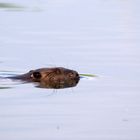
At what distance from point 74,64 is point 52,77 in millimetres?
1234

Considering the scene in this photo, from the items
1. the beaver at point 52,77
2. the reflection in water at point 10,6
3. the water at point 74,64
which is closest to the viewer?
the water at point 74,64

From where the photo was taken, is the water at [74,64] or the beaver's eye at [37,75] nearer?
the water at [74,64]

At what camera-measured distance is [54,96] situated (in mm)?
13141

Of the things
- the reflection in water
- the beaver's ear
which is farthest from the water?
the beaver's ear

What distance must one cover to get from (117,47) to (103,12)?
528 cm

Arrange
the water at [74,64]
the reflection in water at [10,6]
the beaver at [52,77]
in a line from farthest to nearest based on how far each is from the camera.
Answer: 1. the reflection in water at [10,6]
2. the beaver at [52,77]
3. the water at [74,64]

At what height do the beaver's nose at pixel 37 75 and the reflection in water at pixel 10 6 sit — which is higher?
the reflection in water at pixel 10 6

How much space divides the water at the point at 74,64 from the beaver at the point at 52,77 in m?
0.18

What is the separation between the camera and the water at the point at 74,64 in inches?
439

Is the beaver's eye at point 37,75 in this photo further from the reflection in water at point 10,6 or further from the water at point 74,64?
the reflection in water at point 10,6

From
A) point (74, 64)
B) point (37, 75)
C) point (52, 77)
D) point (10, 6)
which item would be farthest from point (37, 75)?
point (10, 6)

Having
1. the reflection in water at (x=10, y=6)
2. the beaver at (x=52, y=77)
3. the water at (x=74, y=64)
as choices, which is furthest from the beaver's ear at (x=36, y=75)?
the reflection in water at (x=10, y=6)

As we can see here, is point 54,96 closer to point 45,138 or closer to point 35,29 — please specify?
point 45,138

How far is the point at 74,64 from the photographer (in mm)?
15883
